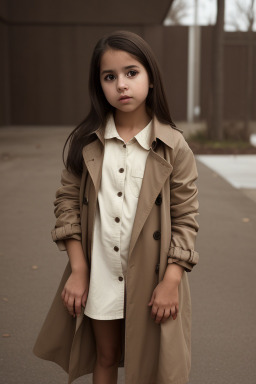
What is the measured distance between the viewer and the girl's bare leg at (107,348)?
2441mm

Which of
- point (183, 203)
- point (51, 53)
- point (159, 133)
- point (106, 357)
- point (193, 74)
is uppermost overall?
point (159, 133)

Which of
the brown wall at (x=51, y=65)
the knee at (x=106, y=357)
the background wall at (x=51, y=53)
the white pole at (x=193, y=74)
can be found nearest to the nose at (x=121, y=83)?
the knee at (x=106, y=357)

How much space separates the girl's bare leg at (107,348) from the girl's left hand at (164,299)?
9.6 inches

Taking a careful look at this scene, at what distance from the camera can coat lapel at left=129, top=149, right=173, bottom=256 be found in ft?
7.37

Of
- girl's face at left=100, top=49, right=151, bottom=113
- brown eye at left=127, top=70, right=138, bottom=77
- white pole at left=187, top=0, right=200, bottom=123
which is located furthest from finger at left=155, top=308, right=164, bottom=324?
white pole at left=187, top=0, right=200, bottom=123

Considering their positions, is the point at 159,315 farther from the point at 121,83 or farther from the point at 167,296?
the point at 121,83

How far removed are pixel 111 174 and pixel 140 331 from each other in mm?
575

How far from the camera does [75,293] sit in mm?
2334

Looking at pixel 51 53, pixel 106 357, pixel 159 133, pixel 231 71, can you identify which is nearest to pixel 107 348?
pixel 106 357

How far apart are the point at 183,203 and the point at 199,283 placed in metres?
2.75

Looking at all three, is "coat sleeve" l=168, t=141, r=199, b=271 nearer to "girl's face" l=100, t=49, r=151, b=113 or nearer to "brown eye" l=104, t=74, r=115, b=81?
"girl's face" l=100, t=49, r=151, b=113

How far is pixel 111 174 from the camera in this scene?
2.33 meters

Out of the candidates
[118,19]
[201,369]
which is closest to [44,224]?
[201,369]

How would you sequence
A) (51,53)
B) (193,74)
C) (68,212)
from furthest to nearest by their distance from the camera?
1. (193,74)
2. (51,53)
3. (68,212)
